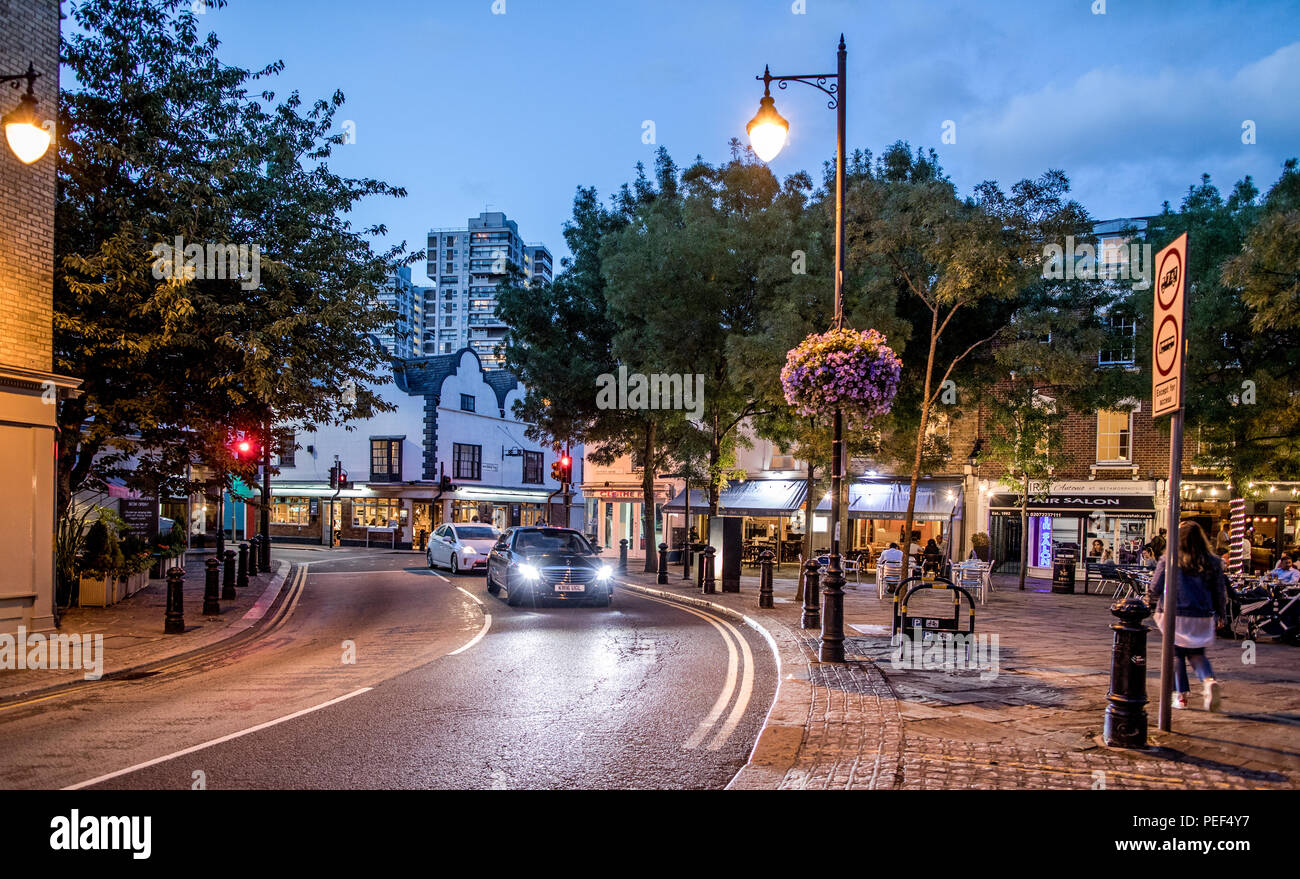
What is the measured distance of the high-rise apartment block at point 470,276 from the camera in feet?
406

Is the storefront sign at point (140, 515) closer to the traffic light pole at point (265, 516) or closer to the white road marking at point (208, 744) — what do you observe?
the traffic light pole at point (265, 516)

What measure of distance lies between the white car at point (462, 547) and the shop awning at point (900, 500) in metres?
12.0

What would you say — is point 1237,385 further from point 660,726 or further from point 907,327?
point 660,726

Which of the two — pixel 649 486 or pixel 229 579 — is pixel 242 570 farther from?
pixel 649 486

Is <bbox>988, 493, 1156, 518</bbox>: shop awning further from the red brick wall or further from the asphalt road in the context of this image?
the red brick wall

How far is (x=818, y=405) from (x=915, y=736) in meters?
5.27

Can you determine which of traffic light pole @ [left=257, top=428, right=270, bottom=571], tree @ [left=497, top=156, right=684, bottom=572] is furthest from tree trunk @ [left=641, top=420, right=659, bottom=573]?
traffic light pole @ [left=257, top=428, right=270, bottom=571]

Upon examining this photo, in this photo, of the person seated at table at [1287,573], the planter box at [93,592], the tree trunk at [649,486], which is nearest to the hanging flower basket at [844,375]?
the person seated at table at [1287,573]

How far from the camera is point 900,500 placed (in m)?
28.1

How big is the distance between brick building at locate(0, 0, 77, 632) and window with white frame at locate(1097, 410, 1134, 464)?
2785cm

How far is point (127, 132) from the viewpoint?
1338 centimetres

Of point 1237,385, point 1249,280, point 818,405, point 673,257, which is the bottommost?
point 818,405

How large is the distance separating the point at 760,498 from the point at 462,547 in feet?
38.9
